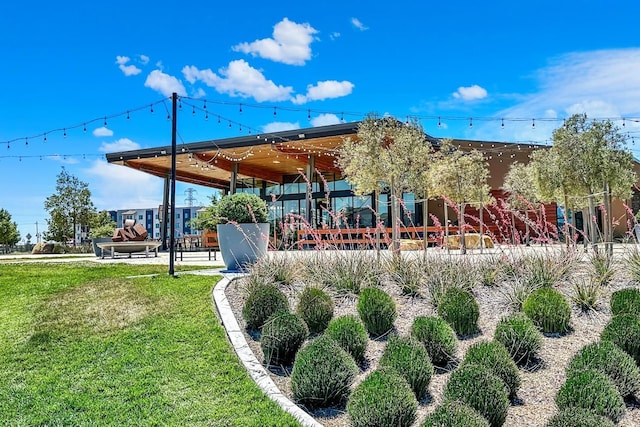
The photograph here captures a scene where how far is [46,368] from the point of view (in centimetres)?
368

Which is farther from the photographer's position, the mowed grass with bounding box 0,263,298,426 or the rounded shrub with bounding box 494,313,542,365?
the rounded shrub with bounding box 494,313,542,365

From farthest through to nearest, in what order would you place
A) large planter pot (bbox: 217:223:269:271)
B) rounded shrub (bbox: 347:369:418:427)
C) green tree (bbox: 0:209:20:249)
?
green tree (bbox: 0:209:20:249)
large planter pot (bbox: 217:223:269:271)
rounded shrub (bbox: 347:369:418:427)

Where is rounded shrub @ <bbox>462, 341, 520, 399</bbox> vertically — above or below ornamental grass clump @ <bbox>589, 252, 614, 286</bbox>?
below

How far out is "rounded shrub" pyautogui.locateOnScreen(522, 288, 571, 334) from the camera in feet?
12.9

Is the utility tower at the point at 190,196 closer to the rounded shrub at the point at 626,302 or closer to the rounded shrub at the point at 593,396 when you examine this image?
the rounded shrub at the point at 626,302

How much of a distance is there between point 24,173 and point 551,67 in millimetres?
16441

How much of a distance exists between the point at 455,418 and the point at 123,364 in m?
2.46

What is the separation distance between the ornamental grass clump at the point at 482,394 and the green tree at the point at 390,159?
25.7 ft

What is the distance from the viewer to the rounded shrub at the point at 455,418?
7.57 ft

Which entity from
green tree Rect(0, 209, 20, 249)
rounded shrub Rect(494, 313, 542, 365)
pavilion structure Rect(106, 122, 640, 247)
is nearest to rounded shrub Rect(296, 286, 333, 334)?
rounded shrub Rect(494, 313, 542, 365)

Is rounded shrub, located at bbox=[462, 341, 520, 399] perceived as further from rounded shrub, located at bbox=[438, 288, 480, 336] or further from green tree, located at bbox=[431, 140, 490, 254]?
green tree, located at bbox=[431, 140, 490, 254]

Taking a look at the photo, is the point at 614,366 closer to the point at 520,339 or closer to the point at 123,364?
the point at 520,339

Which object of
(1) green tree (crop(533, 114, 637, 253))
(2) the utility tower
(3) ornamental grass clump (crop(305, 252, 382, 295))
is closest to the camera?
(3) ornamental grass clump (crop(305, 252, 382, 295))

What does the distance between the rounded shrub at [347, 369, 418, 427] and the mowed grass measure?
1.32 feet
